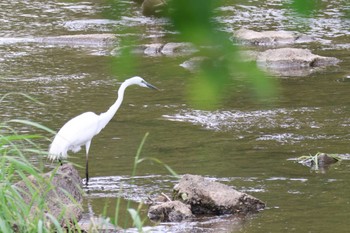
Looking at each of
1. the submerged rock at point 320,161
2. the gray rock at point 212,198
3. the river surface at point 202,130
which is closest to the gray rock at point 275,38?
the river surface at point 202,130

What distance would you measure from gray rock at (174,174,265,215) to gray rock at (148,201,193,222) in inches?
10.0

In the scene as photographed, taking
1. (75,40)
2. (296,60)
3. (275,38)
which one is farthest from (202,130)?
(75,40)

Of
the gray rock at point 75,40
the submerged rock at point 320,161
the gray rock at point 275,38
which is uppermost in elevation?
the submerged rock at point 320,161

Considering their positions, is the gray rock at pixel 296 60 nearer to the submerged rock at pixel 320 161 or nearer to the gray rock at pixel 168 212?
the submerged rock at pixel 320 161

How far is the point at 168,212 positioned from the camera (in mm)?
8039

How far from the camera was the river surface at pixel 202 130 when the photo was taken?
327 inches

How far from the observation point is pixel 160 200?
8.49 m

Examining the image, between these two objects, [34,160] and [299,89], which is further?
[299,89]

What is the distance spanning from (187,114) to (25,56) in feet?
17.4

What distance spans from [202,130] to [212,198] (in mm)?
3481

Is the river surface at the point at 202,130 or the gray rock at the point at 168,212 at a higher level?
the gray rock at the point at 168,212

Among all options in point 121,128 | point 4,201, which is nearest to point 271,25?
point 121,128

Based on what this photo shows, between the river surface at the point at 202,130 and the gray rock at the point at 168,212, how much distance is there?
4.1 inches

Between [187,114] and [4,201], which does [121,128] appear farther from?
[4,201]
